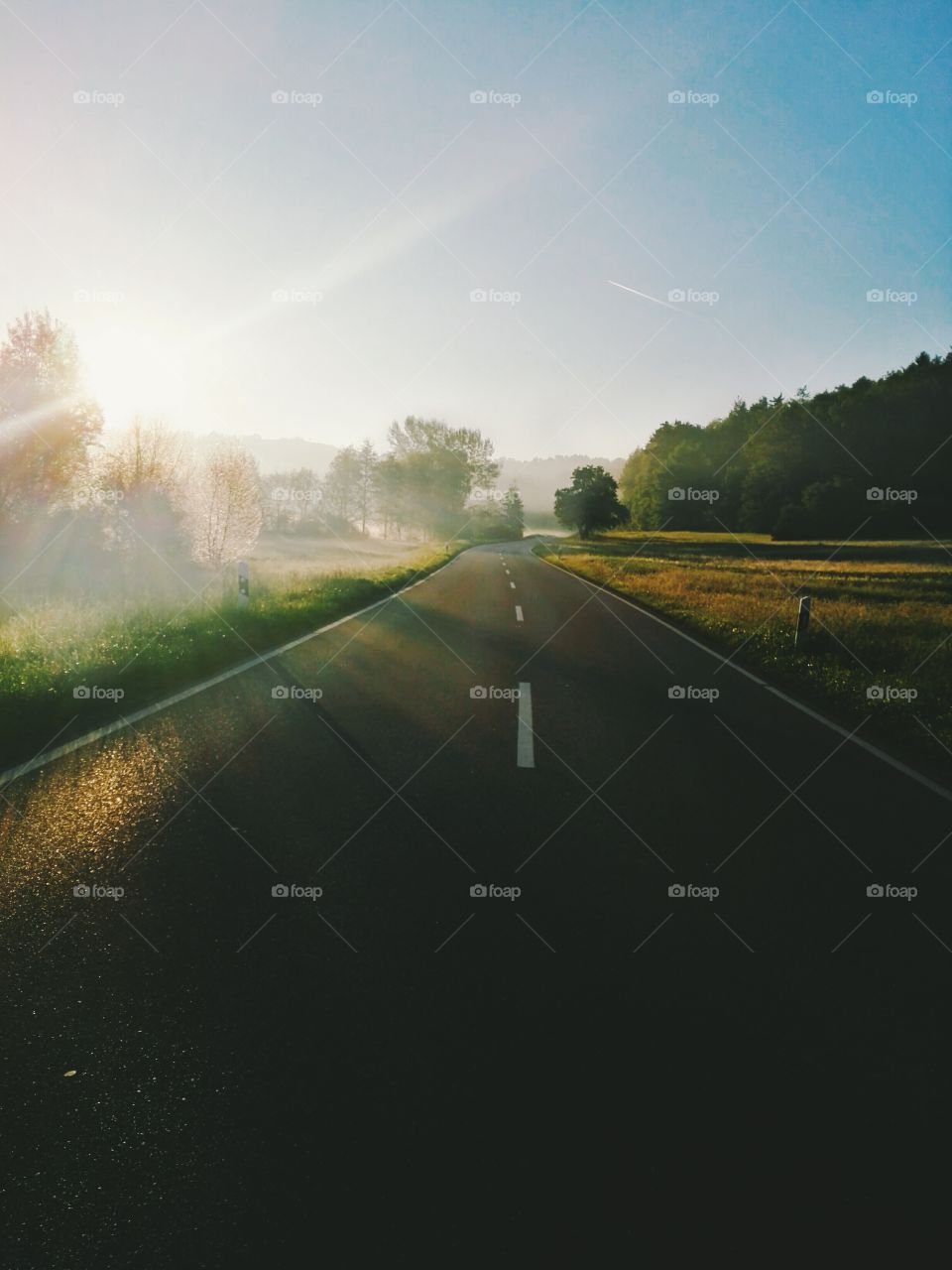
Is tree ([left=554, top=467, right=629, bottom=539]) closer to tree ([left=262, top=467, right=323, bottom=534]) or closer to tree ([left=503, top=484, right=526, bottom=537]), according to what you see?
tree ([left=503, top=484, right=526, bottom=537])

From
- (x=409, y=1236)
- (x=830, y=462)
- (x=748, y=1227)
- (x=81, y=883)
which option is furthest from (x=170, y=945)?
(x=830, y=462)

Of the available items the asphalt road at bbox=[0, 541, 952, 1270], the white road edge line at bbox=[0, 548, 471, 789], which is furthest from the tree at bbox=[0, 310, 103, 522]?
the asphalt road at bbox=[0, 541, 952, 1270]

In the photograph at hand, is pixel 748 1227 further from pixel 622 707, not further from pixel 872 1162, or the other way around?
pixel 622 707

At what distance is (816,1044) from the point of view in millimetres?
2918

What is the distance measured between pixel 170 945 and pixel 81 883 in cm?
88

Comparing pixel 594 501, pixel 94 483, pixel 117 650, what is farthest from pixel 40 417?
pixel 594 501
